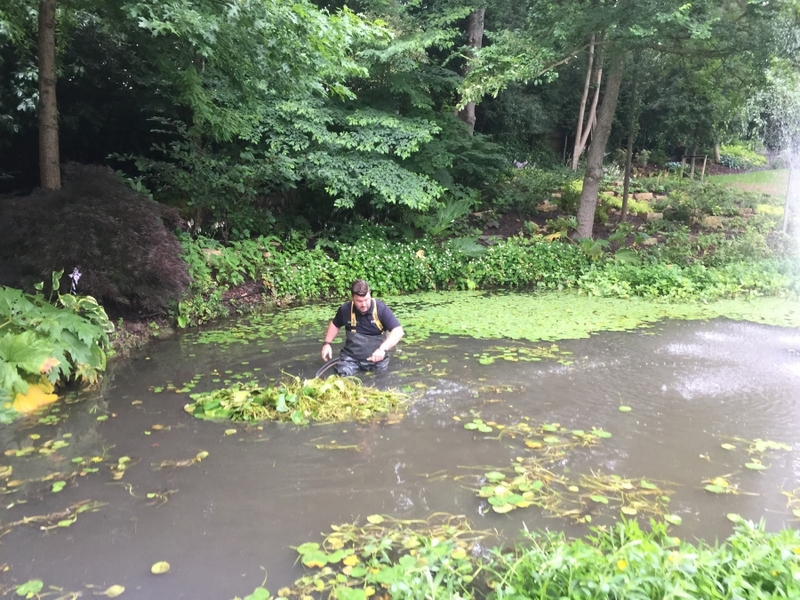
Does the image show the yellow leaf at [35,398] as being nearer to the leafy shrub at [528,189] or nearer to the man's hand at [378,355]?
the man's hand at [378,355]

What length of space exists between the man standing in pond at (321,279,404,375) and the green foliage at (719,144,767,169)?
26160 mm

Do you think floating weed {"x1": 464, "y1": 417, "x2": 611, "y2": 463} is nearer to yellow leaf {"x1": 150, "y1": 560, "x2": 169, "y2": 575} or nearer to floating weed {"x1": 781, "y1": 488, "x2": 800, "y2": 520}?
floating weed {"x1": 781, "y1": 488, "x2": 800, "y2": 520}

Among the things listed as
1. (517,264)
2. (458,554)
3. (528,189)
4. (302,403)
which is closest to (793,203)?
(528,189)

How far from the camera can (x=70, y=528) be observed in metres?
3.13

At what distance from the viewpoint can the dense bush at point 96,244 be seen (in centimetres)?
601

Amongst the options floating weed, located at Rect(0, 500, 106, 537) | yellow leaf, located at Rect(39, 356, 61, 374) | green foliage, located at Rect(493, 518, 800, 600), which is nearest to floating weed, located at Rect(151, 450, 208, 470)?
floating weed, located at Rect(0, 500, 106, 537)

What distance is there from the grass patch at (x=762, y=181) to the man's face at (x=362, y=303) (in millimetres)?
16030

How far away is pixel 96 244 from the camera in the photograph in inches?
247

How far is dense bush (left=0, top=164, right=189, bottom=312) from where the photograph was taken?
601 centimetres

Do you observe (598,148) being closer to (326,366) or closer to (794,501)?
(326,366)

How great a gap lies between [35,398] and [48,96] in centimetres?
392

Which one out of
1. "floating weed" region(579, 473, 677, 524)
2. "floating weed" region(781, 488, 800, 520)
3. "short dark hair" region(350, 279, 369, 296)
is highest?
"short dark hair" region(350, 279, 369, 296)

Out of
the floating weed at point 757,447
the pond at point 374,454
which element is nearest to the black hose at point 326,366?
the pond at point 374,454

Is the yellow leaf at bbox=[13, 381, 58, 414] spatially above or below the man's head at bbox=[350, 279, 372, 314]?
below
